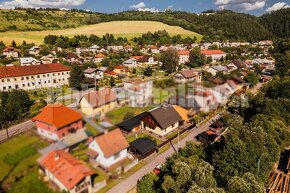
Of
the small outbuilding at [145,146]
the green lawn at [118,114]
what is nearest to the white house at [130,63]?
the small outbuilding at [145,146]

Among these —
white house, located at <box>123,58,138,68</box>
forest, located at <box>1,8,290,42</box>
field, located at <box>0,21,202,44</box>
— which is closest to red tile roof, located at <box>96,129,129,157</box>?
white house, located at <box>123,58,138,68</box>

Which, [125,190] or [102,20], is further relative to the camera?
[102,20]

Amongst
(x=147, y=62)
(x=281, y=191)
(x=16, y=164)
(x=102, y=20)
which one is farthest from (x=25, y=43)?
(x=16, y=164)

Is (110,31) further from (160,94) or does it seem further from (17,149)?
(17,149)

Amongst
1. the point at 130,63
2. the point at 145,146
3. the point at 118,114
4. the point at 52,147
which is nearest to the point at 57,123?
the point at 52,147

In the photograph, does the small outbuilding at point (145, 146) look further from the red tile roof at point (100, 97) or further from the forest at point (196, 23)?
the forest at point (196, 23)

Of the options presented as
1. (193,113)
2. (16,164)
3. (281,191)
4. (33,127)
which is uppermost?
(33,127)

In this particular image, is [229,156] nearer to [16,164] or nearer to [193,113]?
[193,113]
